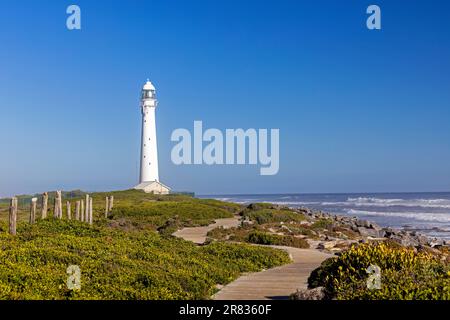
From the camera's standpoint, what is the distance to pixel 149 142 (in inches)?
2589

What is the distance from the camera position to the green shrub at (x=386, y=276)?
782 centimetres

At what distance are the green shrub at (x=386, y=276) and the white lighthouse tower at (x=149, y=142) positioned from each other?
5570cm

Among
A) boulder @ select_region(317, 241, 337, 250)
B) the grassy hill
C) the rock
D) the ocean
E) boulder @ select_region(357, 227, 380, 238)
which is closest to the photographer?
the rock

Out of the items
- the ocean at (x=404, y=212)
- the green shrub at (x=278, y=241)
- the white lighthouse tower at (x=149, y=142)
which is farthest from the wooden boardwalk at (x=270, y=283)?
the white lighthouse tower at (x=149, y=142)

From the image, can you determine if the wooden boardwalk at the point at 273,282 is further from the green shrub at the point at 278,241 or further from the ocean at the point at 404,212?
the ocean at the point at 404,212

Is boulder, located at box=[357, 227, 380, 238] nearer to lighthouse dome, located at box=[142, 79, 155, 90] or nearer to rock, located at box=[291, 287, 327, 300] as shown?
rock, located at box=[291, 287, 327, 300]

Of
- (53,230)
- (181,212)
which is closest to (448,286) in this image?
(53,230)

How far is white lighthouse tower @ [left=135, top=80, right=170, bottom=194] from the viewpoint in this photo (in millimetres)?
65812

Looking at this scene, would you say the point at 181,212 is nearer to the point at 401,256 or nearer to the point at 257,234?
the point at 257,234

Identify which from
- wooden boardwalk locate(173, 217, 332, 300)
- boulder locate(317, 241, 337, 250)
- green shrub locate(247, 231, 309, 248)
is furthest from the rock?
green shrub locate(247, 231, 309, 248)

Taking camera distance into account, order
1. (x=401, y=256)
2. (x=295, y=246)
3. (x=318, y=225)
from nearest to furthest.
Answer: (x=401, y=256) < (x=295, y=246) < (x=318, y=225)

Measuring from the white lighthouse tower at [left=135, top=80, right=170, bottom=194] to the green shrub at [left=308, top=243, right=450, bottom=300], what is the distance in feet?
183
